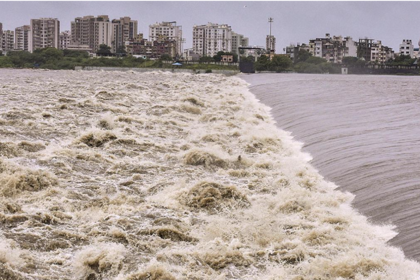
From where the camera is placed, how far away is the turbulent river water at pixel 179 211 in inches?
266

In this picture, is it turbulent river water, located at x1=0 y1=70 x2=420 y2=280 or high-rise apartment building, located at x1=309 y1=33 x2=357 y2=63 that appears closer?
turbulent river water, located at x1=0 y1=70 x2=420 y2=280

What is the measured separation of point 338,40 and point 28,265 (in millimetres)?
198910

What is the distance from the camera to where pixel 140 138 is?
50.8 ft

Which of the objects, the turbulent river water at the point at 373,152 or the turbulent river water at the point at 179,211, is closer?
the turbulent river water at the point at 179,211

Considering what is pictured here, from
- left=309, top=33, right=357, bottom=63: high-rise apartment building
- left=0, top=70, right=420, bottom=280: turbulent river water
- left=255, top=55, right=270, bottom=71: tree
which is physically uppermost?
left=309, top=33, right=357, bottom=63: high-rise apartment building

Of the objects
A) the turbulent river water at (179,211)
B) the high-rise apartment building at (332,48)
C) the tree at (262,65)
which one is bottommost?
the turbulent river water at (179,211)

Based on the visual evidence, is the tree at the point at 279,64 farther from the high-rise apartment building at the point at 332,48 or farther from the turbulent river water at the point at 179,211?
the turbulent river water at the point at 179,211

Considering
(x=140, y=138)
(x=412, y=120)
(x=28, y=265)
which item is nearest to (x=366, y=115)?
(x=412, y=120)

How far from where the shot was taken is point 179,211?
8906 mm

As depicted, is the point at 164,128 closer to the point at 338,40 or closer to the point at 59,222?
the point at 59,222

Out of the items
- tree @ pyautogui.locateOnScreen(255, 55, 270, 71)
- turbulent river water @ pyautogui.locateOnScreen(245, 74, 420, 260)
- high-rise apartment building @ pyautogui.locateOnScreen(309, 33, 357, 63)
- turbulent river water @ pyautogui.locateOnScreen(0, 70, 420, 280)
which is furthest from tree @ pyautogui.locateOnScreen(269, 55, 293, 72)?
turbulent river water @ pyautogui.locateOnScreen(0, 70, 420, 280)

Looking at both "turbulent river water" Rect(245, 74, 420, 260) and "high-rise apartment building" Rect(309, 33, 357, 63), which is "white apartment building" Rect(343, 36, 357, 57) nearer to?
"high-rise apartment building" Rect(309, 33, 357, 63)

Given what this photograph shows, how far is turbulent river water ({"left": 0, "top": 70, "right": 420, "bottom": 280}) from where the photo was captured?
675 cm

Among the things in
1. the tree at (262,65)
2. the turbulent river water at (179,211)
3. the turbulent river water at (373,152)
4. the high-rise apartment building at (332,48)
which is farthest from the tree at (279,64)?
the turbulent river water at (179,211)
